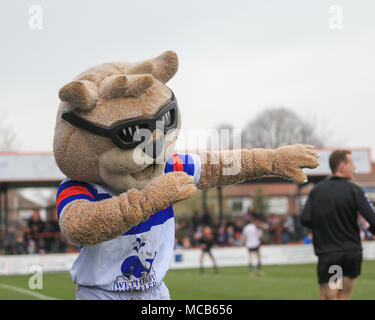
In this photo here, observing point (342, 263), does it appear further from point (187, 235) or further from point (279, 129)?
point (279, 129)

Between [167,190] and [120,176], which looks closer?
[167,190]

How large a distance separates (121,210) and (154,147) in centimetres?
41

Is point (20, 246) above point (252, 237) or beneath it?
beneath

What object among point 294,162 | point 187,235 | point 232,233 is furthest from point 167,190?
point 187,235

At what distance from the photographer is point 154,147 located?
307 cm

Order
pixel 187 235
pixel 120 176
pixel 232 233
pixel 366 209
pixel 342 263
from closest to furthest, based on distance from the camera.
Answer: pixel 120 176
pixel 366 209
pixel 342 263
pixel 232 233
pixel 187 235

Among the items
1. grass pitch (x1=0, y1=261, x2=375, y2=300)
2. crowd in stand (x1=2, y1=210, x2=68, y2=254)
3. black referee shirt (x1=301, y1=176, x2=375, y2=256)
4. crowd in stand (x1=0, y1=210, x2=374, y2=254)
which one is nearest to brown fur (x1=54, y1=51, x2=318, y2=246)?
black referee shirt (x1=301, y1=176, x2=375, y2=256)

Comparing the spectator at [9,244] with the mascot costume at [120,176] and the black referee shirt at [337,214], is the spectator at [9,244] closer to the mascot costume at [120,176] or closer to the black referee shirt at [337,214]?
the black referee shirt at [337,214]

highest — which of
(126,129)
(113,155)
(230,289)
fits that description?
(126,129)

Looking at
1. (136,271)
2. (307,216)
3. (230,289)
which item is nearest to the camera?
(136,271)

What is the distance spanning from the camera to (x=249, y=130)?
4394 cm

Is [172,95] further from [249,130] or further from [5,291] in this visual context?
[249,130]
